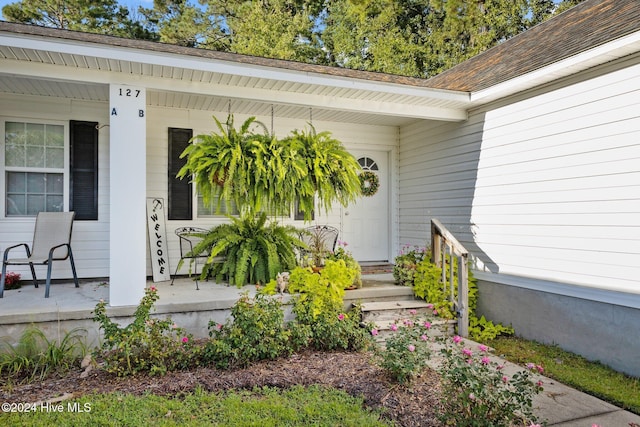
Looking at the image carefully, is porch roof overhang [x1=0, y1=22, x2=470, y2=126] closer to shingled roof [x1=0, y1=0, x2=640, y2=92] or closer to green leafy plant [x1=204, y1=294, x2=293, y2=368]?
shingled roof [x1=0, y1=0, x2=640, y2=92]

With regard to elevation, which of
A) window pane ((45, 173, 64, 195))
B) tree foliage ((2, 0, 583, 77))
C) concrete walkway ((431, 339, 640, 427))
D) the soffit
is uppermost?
tree foliage ((2, 0, 583, 77))

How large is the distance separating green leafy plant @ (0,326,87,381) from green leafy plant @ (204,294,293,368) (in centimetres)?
120

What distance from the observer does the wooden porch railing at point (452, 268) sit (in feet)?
15.0

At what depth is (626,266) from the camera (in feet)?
11.8

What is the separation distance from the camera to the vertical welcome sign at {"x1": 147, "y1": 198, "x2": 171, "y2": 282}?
17.8ft

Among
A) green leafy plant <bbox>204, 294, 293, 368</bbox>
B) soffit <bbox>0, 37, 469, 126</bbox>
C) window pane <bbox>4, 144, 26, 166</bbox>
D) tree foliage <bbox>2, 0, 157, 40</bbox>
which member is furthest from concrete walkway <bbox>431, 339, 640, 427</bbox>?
tree foliage <bbox>2, 0, 157, 40</bbox>

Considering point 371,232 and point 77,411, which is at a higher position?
point 371,232

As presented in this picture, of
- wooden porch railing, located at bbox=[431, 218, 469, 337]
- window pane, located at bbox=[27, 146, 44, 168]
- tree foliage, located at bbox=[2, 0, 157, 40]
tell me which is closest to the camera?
wooden porch railing, located at bbox=[431, 218, 469, 337]

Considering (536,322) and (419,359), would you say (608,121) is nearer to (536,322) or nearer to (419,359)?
(536,322)

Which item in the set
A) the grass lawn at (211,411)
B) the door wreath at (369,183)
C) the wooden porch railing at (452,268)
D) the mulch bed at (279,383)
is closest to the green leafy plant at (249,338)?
the mulch bed at (279,383)

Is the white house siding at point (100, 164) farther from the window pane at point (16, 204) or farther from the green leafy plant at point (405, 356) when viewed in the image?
the green leafy plant at point (405, 356)

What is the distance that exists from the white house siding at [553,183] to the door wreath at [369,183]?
3.81 feet

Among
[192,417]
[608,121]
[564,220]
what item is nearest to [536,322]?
[564,220]

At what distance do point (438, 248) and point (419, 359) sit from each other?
2.43m
